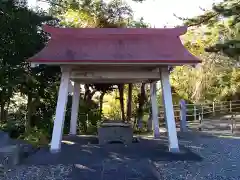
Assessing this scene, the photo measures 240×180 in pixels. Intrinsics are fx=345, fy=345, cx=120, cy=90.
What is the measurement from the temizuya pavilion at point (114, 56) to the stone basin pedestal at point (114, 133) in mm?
1306

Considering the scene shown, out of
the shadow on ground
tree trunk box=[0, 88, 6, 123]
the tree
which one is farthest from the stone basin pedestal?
the tree

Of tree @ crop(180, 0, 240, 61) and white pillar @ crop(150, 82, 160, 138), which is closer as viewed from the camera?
white pillar @ crop(150, 82, 160, 138)

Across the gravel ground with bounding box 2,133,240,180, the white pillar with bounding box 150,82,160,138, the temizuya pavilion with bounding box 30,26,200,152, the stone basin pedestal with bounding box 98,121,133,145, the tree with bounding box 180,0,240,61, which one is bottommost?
the gravel ground with bounding box 2,133,240,180

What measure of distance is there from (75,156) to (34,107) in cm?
508

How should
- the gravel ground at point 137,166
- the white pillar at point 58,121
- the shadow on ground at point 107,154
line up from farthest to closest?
1. the white pillar at point 58,121
2. the shadow on ground at point 107,154
3. the gravel ground at point 137,166

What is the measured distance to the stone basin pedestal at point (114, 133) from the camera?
27.7ft

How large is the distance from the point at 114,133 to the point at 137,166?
2525mm

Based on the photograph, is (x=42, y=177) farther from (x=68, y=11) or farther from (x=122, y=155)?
(x=68, y=11)

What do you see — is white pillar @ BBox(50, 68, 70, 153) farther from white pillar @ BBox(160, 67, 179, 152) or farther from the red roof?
white pillar @ BBox(160, 67, 179, 152)

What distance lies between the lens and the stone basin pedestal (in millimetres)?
8430

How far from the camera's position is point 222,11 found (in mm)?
11812

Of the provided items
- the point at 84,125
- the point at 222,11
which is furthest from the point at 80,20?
the point at 222,11

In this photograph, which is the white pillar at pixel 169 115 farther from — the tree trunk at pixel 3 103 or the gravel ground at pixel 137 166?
the tree trunk at pixel 3 103

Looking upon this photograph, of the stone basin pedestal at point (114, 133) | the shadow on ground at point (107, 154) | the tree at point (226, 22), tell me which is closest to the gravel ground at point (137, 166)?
the shadow on ground at point (107, 154)
